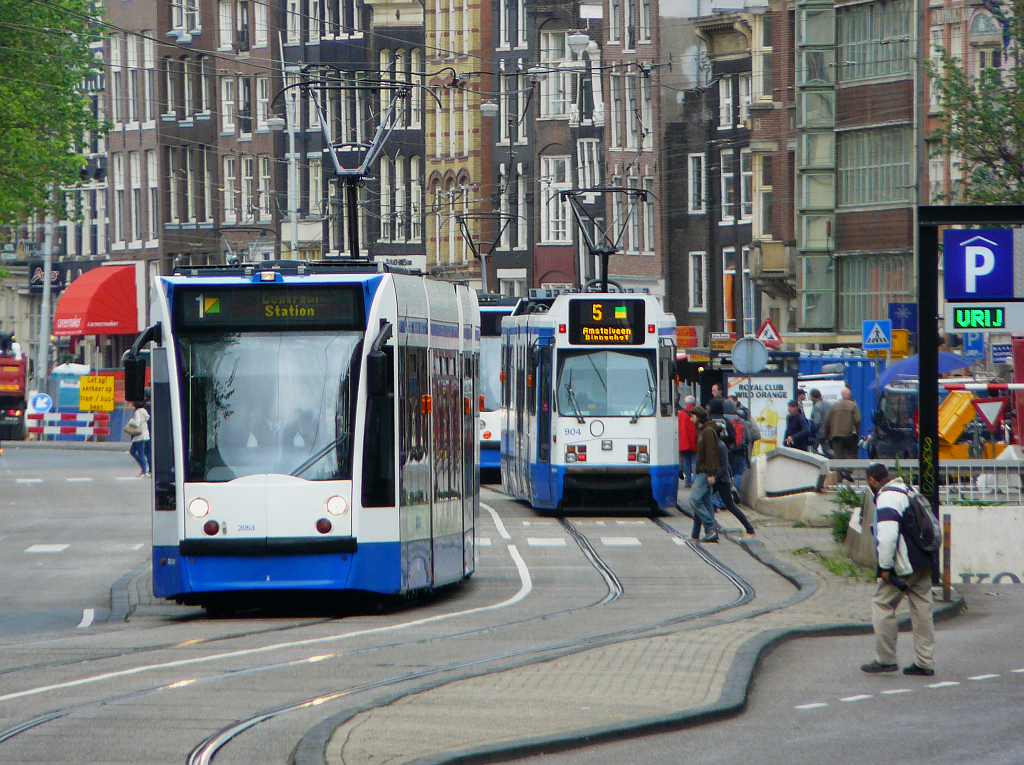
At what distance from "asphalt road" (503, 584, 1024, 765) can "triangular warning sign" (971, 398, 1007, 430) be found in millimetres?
11539

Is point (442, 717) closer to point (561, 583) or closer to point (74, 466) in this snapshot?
point (561, 583)

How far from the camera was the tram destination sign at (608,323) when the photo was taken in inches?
1057

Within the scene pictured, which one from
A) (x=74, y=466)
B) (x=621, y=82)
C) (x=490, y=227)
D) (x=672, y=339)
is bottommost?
(x=74, y=466)

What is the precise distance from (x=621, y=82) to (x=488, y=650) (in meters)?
57.1

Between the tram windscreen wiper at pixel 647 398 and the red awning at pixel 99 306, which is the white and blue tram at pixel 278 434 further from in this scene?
the red awning at pixel 99 306

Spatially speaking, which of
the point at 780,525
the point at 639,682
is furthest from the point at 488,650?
the point at 780,525

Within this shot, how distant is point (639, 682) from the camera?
11.1 meters

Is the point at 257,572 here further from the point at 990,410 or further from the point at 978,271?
the point at 990,410

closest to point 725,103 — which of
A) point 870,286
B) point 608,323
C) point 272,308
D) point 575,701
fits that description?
point 870,286

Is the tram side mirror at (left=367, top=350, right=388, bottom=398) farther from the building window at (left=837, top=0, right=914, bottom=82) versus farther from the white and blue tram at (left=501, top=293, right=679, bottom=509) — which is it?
the building window at (left=837, top=0, right=914, bottom=82)

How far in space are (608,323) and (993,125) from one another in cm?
760

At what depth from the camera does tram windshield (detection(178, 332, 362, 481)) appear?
14.4m

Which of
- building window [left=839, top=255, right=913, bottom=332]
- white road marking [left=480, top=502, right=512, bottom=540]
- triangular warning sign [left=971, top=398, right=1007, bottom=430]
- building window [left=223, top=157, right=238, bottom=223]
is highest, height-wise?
building window [left=223, top=157, right=238, bottom=223]

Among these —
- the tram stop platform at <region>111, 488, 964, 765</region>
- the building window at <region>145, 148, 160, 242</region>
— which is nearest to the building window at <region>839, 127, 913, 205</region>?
the building window at <region>145, 148, 160, 242</region>
